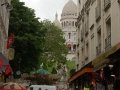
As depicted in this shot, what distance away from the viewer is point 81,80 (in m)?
35.2

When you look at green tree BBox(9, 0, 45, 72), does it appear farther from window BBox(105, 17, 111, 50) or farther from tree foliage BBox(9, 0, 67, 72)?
window BBox(105, 17, 111, 50)

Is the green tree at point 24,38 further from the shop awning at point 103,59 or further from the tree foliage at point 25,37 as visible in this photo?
the shop awning at point 103,59

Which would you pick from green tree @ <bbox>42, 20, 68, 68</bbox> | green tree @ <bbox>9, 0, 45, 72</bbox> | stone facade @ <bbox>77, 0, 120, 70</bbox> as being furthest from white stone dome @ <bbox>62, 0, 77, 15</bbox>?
stone facade @ <bbox>77, 0, 120, 70</bbox>

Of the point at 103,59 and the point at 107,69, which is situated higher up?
the point at 103,59

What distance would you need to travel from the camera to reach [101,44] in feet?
90.2

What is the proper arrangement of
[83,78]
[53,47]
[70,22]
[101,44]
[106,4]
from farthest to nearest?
[70,22] → [53,47] → [83,78] → [101,44] → [106,4]

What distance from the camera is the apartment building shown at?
2197cm

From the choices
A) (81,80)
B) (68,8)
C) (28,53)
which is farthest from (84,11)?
(68,8)

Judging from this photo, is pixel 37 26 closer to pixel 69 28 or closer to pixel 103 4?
pixel 103 4

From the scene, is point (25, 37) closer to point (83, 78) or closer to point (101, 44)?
point (83, 78)

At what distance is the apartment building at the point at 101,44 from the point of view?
22.0 m

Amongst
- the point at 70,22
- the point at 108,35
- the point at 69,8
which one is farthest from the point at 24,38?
the point at 70,22

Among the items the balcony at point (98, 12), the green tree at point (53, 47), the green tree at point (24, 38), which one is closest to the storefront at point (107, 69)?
the balcony at point (98, 12)

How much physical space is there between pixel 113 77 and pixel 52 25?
2244 inches
